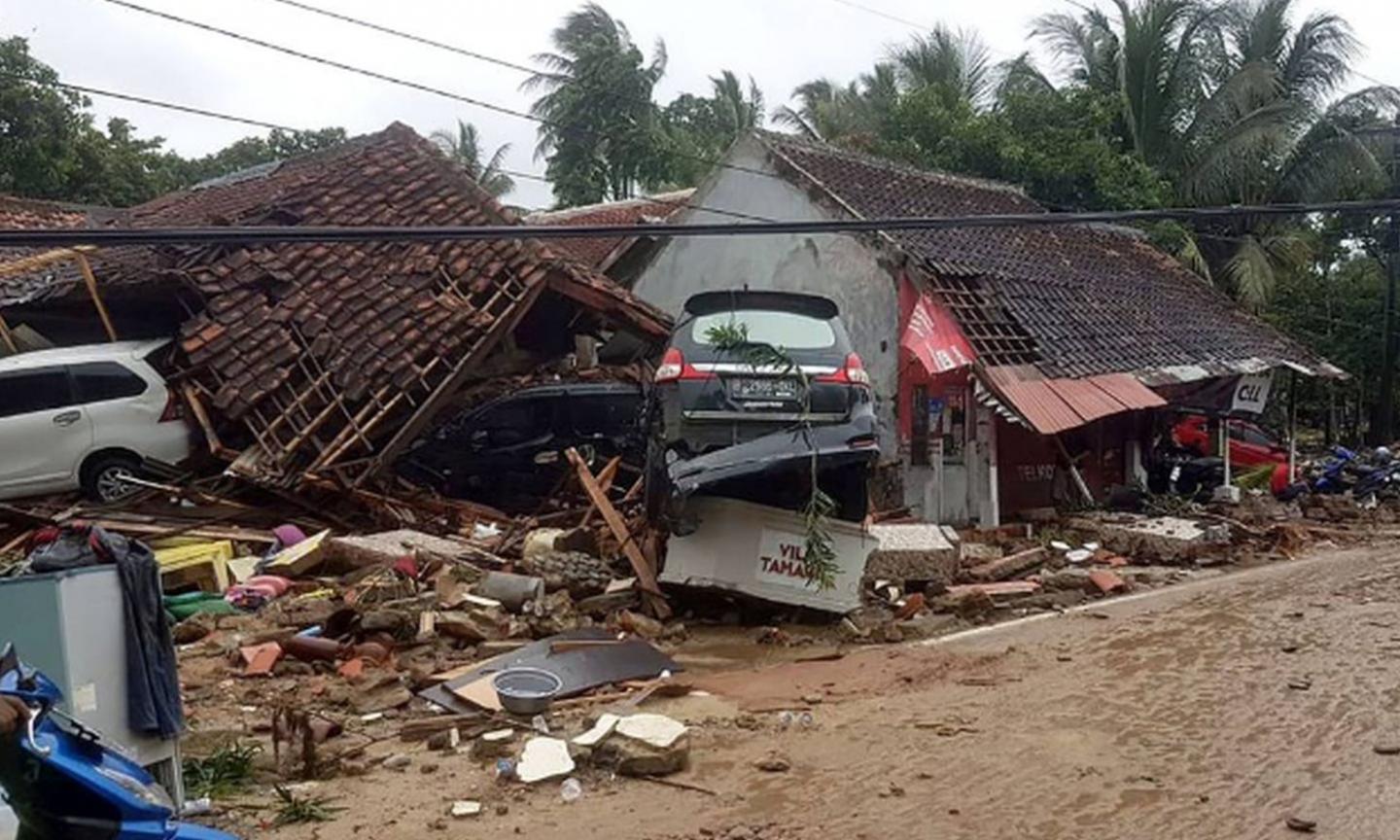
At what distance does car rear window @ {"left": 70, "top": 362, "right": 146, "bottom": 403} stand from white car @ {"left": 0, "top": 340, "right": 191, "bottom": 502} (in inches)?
0.4

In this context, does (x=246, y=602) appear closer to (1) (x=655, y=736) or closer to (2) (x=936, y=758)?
(1) (x=655, y=736)

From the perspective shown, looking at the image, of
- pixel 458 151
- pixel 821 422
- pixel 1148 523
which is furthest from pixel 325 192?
pixel 458 151

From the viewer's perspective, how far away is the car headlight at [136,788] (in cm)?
335

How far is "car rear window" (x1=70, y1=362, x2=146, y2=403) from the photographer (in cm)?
1363

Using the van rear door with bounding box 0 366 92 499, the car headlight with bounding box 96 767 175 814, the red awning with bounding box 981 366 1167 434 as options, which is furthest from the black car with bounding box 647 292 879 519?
the van rear door with bounding box 0 366 92 499

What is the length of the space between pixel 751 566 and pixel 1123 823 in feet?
14.1

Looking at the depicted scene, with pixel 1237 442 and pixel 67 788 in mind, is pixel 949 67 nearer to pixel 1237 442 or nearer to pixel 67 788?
pixel 1237 442

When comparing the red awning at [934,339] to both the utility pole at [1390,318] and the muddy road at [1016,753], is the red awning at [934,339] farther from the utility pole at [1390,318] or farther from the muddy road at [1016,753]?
the utility pole at [1390,318]

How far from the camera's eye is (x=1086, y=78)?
2966 cm

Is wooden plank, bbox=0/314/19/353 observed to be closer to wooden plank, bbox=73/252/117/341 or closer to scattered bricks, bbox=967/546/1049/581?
wooden plank, bbox=73/252/117/341

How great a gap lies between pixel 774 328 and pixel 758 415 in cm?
94

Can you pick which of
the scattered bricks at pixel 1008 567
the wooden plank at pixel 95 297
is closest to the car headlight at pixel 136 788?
the scattered bricks at pixel 1008 567

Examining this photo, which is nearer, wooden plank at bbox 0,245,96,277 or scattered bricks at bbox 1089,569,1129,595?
scattered bricks at bbox 1089,569,1129,595

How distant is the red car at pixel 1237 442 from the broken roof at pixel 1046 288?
1823 mm
